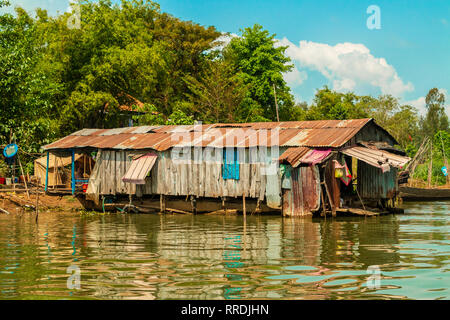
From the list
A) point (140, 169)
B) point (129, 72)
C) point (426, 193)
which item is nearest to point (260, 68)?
point (129, 72)

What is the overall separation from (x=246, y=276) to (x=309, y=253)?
2777 mm

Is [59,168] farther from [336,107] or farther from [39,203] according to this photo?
[336,107]

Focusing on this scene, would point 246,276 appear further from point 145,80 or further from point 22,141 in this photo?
point 145,80

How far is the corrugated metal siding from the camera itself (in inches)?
860

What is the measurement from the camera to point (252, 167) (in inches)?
839

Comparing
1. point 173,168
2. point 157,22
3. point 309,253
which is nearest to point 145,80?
point 157,22

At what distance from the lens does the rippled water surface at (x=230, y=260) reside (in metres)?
7.28

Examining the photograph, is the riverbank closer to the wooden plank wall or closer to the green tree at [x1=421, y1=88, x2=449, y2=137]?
the wooden plank wall

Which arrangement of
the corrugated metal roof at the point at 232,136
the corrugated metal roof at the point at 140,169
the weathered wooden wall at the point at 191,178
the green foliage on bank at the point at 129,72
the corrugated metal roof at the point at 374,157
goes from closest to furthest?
1. the corrugated metal roof at the point at 374,157
2. the corrugated metal roof at the point at 232,136
3. the weathered wooden wall at the point at 191,178
4. the corrugated metal roof at the point at 140,169
5. the green foliage on bank at the point at 129,72

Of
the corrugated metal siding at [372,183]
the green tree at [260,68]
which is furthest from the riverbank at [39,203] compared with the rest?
the green tree at [260,68]

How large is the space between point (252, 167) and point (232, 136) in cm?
186

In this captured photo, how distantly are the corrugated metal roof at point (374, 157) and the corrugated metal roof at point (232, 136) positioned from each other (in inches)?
23.7

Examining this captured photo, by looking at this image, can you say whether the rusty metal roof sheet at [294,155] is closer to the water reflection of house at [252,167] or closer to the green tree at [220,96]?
the water reflection of house at [252,167]

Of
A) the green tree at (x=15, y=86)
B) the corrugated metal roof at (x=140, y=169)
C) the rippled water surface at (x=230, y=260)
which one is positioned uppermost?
the green tree at (x=15, y=86)
